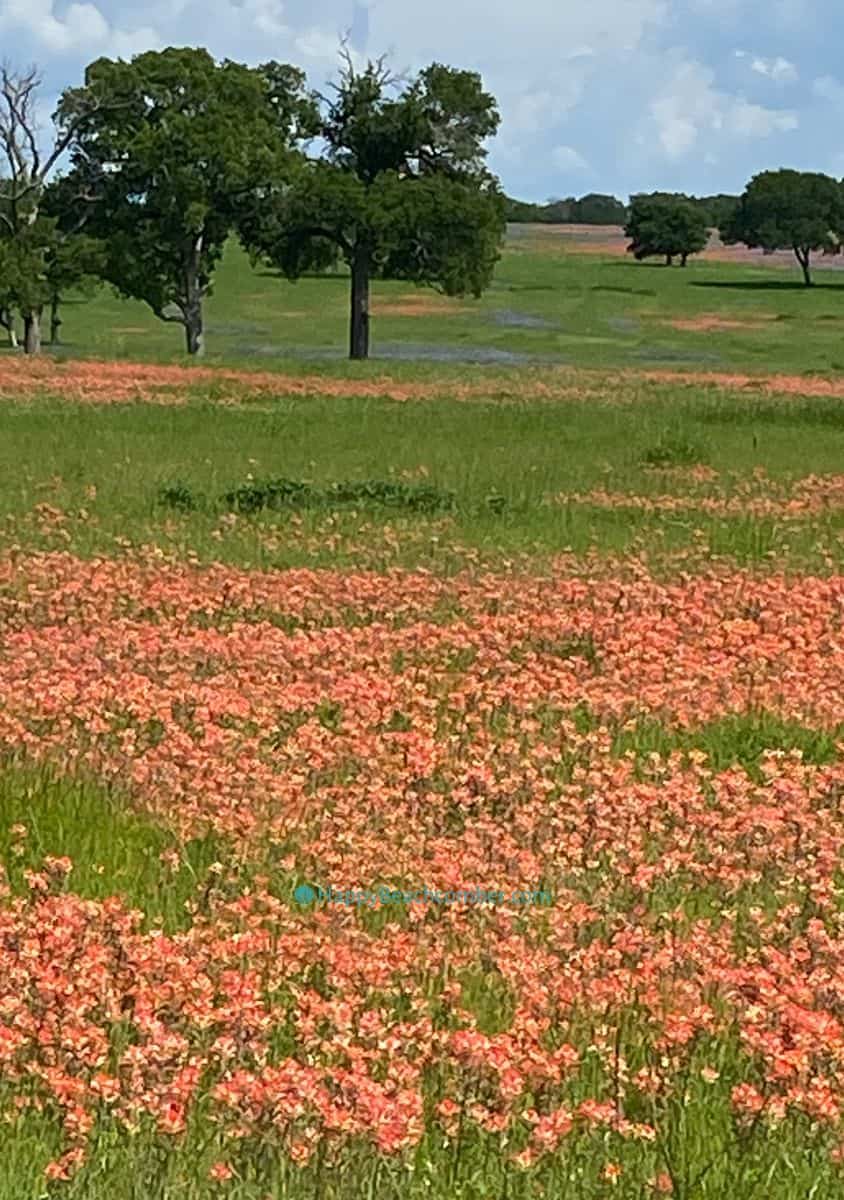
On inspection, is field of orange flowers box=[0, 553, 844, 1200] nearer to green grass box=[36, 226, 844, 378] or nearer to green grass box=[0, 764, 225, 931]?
green grass box=[0, 764, 225, 931]

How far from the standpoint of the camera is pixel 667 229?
14275 cm

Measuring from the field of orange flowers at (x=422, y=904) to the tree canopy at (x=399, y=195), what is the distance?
49.4m

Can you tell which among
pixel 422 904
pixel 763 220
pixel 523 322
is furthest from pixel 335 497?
pixel 763 220

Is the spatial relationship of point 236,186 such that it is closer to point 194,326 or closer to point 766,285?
point 194,326

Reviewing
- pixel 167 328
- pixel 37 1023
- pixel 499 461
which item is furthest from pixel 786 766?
pixel 167 328

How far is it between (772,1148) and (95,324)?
301 feet

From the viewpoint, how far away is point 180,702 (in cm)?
941

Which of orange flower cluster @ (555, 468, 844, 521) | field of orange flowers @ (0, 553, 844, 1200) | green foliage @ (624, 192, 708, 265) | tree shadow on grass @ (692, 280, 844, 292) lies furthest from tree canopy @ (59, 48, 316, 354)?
green foliage @ (624, 192, 708, 265)

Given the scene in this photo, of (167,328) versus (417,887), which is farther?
(167,328)

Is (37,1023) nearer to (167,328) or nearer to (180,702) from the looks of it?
(180,702)

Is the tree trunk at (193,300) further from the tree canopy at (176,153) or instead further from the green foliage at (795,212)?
the green foliage at (795,212)

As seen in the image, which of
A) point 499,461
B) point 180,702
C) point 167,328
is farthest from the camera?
point 167,328

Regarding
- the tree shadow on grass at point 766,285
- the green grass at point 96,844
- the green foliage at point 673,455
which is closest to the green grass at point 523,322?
the tree shadow on grass at point 766,285

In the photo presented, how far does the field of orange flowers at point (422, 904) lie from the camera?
14.0 ft
